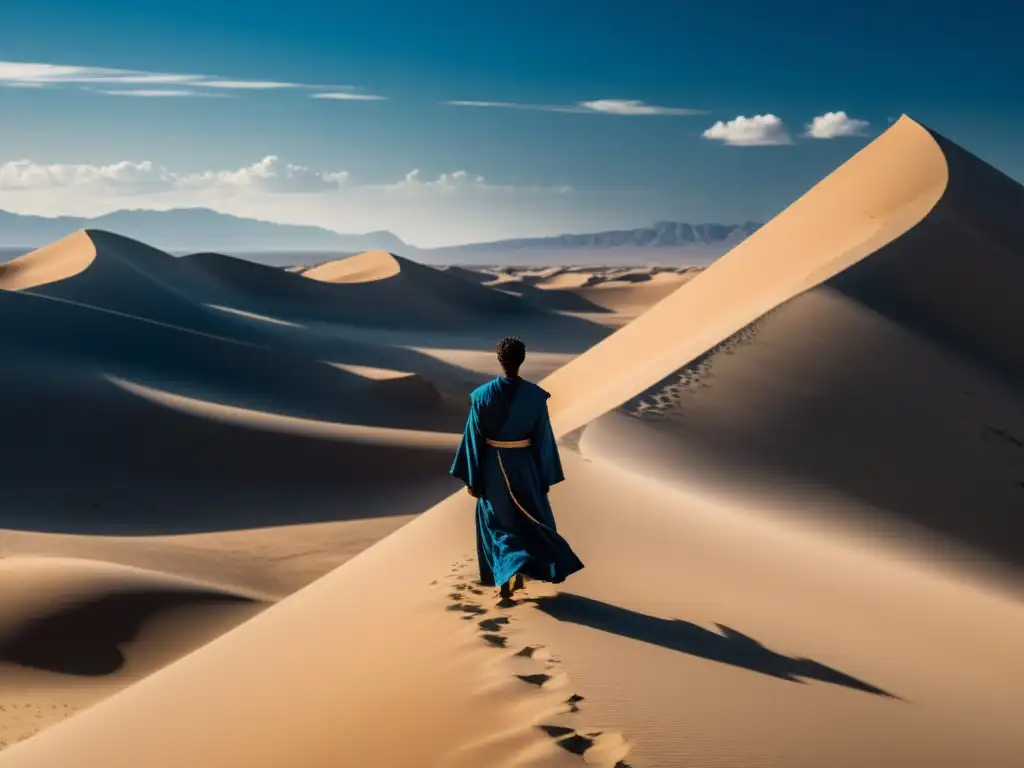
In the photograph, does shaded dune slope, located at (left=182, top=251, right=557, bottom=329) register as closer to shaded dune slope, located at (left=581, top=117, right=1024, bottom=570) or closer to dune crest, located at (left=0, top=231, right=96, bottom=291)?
dune crest, located at (left=0, top=231, right=96, bottom=291)

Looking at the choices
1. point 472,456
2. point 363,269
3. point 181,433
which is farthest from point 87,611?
point 363,269

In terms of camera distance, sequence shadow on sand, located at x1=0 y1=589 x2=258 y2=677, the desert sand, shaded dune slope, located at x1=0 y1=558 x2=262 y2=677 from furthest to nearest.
Answer: 1. shaded dune slope, located at x1=0 y1=558 x2=262 y2=677
2. shadow on sand, located at x1=0 y1=589 x2=258 y2=677
3. the desert sand

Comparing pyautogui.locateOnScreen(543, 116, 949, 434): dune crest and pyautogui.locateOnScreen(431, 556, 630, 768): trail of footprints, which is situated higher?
pyautogui.locateOnScreen(543, 116, 949, 434): dune crest

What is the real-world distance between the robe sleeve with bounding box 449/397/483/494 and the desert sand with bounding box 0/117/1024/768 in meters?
0.58

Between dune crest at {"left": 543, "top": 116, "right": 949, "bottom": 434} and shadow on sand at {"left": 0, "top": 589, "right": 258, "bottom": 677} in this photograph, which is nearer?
shadow on sand at {"left": 0, "top": 589, "right": 258, "bottom": 677}

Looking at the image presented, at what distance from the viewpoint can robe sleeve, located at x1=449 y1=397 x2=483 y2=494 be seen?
4.89 metres

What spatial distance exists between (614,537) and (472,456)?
1.80m

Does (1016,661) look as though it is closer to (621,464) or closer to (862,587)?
(862,587)

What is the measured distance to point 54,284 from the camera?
34.6 meters

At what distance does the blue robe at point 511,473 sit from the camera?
4.82 meters

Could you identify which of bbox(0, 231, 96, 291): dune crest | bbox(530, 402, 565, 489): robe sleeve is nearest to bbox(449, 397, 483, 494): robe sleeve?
bbox(530, 402, 565, 489): robe sleeve

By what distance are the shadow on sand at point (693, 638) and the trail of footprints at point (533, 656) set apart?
0.84 feet

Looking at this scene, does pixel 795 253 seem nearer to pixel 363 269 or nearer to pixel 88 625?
pixel 88 625

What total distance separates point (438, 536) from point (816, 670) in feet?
9.63
